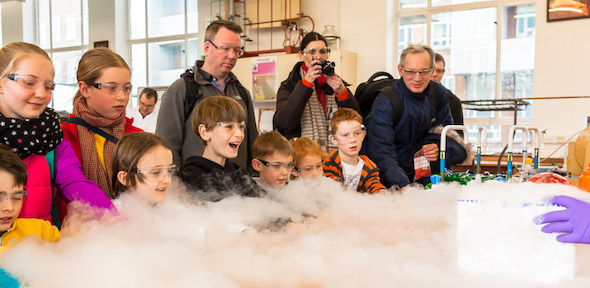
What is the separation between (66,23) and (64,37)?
245 mm

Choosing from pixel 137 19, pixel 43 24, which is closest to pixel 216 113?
pixel 137 19

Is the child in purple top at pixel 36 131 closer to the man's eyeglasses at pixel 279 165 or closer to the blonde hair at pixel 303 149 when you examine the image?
the man's eyeglasses at pixel 279 165

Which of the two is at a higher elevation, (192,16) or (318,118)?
(192,16)

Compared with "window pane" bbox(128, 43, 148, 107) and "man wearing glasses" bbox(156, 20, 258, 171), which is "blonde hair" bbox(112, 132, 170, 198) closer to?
"man wearing glasses" bbox(156, 20, 258, 171)

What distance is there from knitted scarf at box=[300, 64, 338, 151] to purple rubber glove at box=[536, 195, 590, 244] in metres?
1.30

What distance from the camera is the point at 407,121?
2.06 metres

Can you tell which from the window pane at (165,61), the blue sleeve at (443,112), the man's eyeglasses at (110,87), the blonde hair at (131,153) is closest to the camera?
the blonde hair at (131,153)

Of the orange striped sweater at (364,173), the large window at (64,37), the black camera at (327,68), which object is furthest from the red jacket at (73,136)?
the large window at (64,37)

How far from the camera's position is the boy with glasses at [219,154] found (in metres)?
1.41

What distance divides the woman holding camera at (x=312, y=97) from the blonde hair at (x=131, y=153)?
0.87 meters

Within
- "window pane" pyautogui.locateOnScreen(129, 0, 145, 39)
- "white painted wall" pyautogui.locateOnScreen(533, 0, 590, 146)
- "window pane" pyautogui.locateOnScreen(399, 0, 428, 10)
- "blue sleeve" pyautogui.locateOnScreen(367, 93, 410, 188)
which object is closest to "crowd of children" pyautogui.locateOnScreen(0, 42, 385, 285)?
"blue sleeve" pyautogui.locateOnScreen(367, 93, 410, 188)

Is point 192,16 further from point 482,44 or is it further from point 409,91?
point 409,91

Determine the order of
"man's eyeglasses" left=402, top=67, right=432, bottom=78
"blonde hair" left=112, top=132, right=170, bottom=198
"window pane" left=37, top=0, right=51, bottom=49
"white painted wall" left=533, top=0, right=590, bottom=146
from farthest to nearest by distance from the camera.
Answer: "window pane" left=37, top=0, right=51, bottom=49, "white painted wall" left=533, top=0, right=590, bottom=146, "man's eyeglasses" left=402, top=67, right=432, bottom=78, "blonde hair" left=112, top=132, right=170, bottom=198

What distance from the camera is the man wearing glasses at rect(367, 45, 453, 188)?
6.57 feet
